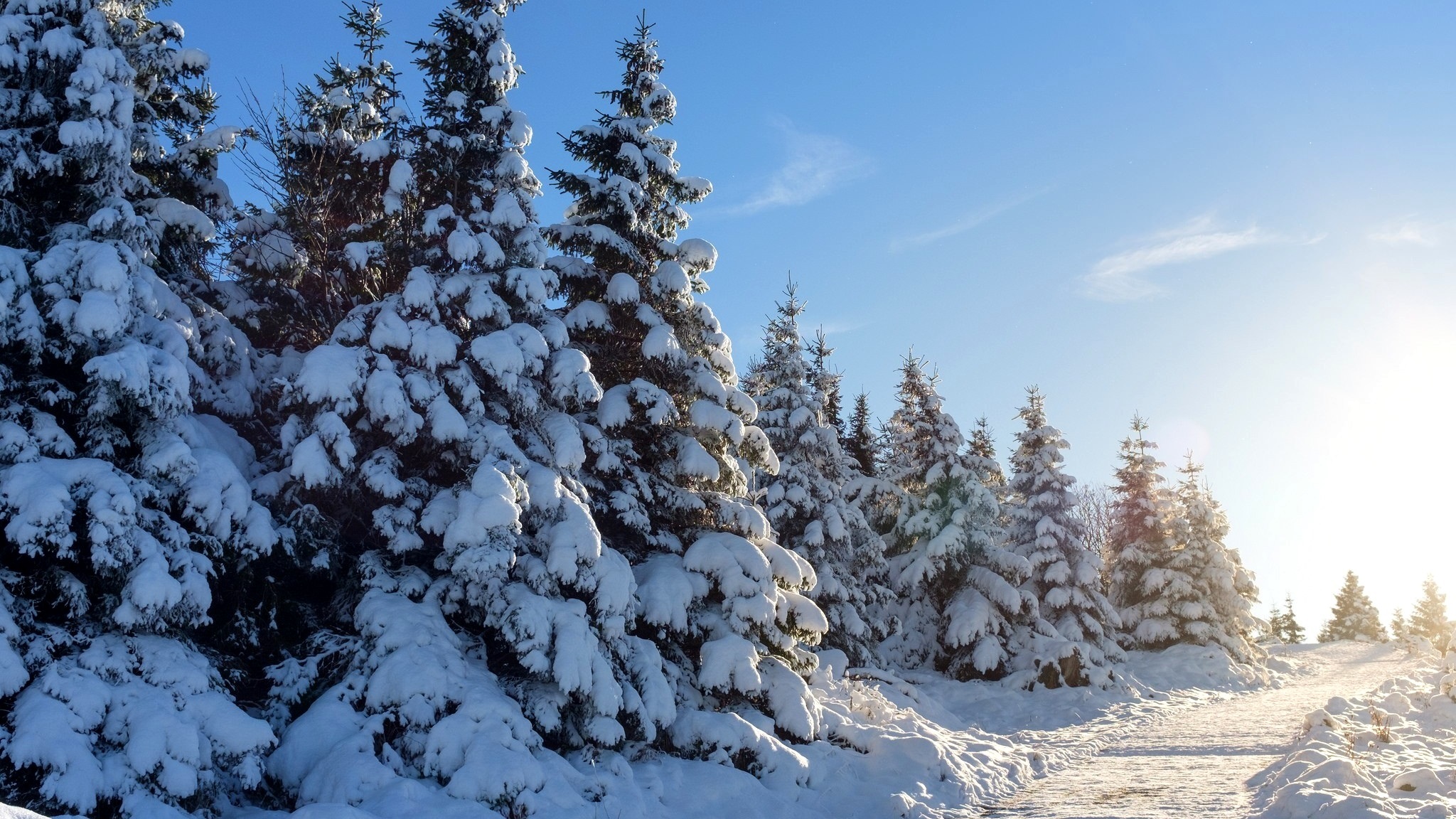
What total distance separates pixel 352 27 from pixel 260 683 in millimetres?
11903

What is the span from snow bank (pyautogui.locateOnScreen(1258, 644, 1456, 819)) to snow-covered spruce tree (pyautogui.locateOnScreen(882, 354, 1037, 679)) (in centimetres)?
868

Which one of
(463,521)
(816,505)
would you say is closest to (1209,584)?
(816,505)

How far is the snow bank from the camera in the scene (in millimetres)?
8523

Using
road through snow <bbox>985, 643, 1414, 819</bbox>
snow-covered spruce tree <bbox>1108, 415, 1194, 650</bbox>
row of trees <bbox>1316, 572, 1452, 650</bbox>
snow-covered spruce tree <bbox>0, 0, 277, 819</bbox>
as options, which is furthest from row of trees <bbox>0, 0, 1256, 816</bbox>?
row of trees <bbox>1316, 572, 1452, 650</bbox>

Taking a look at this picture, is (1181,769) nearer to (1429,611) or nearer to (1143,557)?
(1143,557)

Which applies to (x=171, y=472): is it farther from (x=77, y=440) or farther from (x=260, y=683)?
(x=260, y=683)

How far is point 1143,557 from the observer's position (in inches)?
1251

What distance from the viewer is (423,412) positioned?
424 inches

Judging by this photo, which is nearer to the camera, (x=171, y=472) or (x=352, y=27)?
(x=171, y=472)

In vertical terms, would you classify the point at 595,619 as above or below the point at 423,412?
below

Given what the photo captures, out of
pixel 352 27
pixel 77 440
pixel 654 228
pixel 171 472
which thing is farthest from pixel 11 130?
pixel 654 228

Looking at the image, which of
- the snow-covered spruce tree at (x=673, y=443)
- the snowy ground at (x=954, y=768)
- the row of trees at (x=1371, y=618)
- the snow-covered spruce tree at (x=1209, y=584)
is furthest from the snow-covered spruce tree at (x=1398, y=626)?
the snow-covered spruce tree at (x=673, y=443)

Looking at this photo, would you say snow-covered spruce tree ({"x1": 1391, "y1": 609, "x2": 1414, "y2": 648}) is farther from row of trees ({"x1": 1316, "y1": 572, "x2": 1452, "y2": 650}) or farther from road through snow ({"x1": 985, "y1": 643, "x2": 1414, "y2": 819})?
road through snow ({"x1": 985, "y1": 643, "x2": 1414, "y2": 819})

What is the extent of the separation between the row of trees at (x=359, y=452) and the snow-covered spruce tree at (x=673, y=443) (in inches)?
2.6
